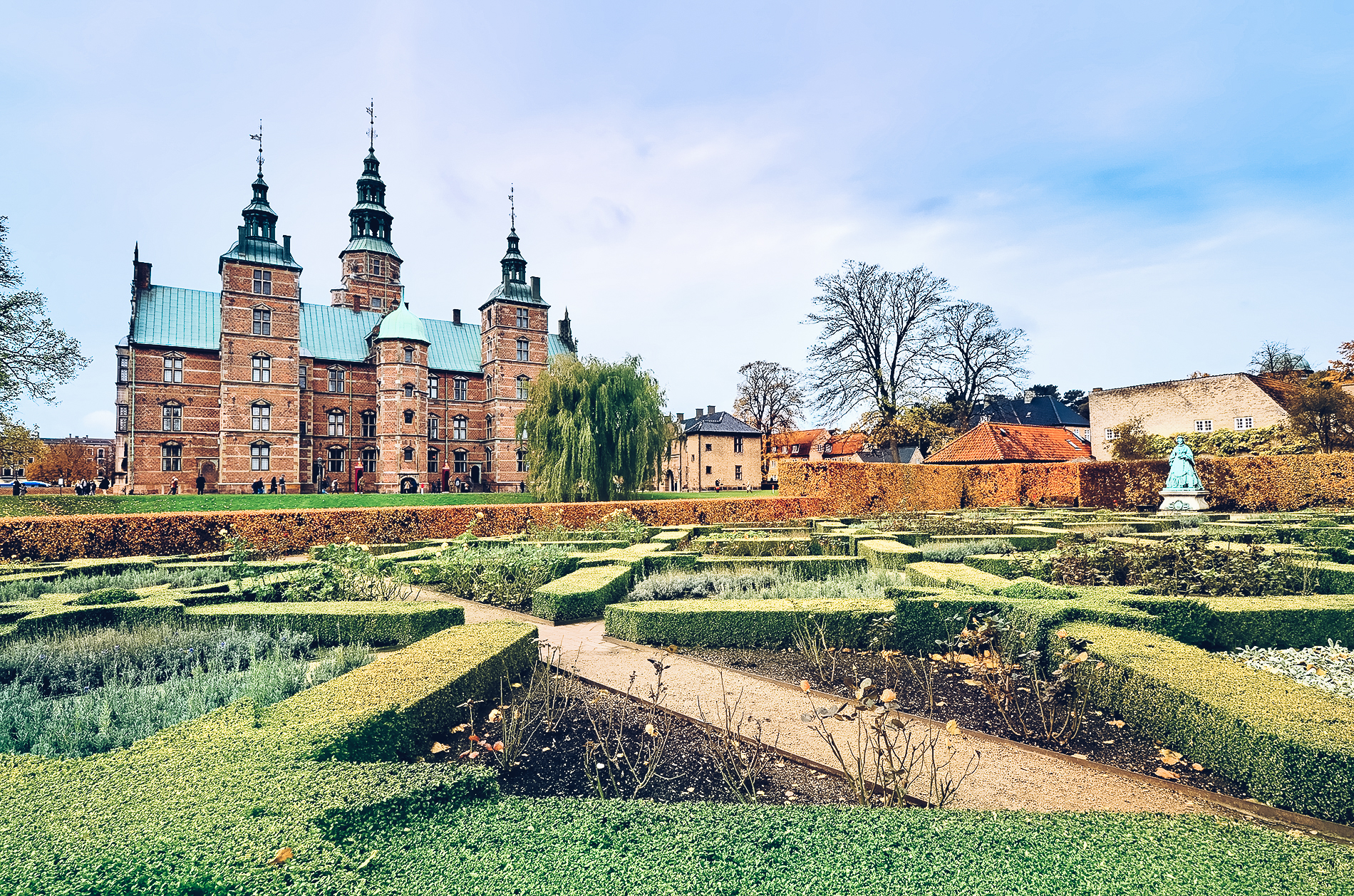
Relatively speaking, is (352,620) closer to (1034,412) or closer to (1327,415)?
(1327,415)

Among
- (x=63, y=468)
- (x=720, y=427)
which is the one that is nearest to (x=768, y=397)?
(x=720, y=427)

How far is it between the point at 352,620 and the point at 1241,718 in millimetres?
7009

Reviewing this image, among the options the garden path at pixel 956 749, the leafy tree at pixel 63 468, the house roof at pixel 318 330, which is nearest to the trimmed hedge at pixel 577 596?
the garden path at pixel 956 749

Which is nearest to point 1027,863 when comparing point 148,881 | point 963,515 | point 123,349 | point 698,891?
point 698,891

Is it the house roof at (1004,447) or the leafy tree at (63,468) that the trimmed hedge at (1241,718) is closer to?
the house roof at (1004,447)

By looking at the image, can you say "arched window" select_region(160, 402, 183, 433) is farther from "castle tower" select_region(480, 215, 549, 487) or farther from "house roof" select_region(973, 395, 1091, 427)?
"house roof" select_region(973, 395, 1091, 427)

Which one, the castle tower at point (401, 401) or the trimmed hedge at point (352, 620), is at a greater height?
the castle tower at point (401, 401)

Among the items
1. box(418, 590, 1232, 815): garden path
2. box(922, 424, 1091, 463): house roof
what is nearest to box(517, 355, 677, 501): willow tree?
box(418, 590, 1232, 815): garden path

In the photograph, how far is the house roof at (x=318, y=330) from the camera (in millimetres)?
40250

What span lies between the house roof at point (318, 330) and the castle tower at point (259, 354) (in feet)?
10.2

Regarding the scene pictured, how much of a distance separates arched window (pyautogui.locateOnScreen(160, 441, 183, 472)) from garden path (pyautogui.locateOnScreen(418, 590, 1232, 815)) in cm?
4189

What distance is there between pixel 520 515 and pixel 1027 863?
52.8 feet

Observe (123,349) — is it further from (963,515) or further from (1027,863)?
(1027,863)

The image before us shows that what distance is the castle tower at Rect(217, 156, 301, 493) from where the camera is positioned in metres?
39.0
